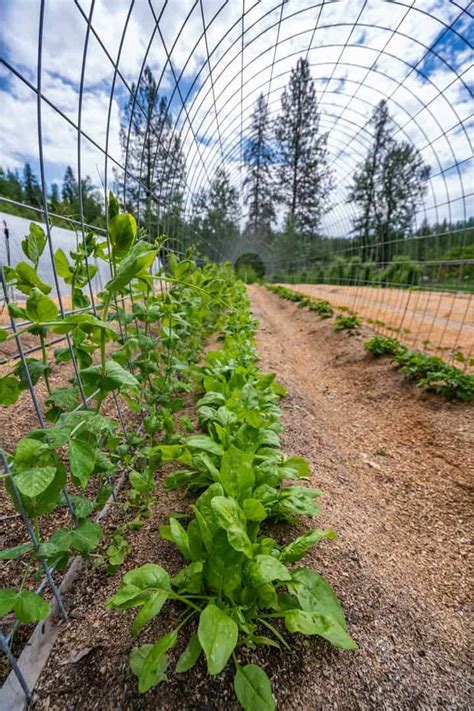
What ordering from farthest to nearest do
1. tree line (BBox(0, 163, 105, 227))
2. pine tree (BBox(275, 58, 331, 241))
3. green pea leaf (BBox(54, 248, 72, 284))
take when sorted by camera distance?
pine tree (BBox(275, 58, 331, 241)) → tree line (BBox(0, 163, 105, 227)) → green pea leaf (BBox(54, 248, 72, 284))

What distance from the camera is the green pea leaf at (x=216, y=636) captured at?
699 millimetres

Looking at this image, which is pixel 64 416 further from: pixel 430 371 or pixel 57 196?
pixel 430 371

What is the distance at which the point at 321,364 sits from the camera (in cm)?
463

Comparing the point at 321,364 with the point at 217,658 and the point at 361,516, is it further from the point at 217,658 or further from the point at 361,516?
the point at 217,658

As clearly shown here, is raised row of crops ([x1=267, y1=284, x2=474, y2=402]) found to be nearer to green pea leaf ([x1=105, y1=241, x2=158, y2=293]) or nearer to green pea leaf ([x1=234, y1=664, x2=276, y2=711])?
green pea leaf ([x1=234, y1=664, x2=276, y2=711])

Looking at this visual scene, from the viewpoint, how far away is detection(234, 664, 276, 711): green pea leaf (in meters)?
0.72

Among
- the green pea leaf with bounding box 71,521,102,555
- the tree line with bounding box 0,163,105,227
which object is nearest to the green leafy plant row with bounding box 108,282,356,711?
the green pea leaf with bounding box 71,521,102,555

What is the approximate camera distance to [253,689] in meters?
0.75

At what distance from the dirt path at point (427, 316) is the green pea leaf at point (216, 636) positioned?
3.66 meters

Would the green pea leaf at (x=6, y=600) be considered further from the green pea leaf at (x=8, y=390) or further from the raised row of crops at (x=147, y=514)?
the green pea leaf at (x=8, y=390)

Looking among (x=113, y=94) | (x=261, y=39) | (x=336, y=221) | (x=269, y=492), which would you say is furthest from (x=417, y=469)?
(x=336, y=221)

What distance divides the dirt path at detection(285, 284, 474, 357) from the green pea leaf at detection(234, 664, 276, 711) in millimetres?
3642

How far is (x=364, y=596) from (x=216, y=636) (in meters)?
0.60

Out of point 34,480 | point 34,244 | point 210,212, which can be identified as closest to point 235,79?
point 210,212
